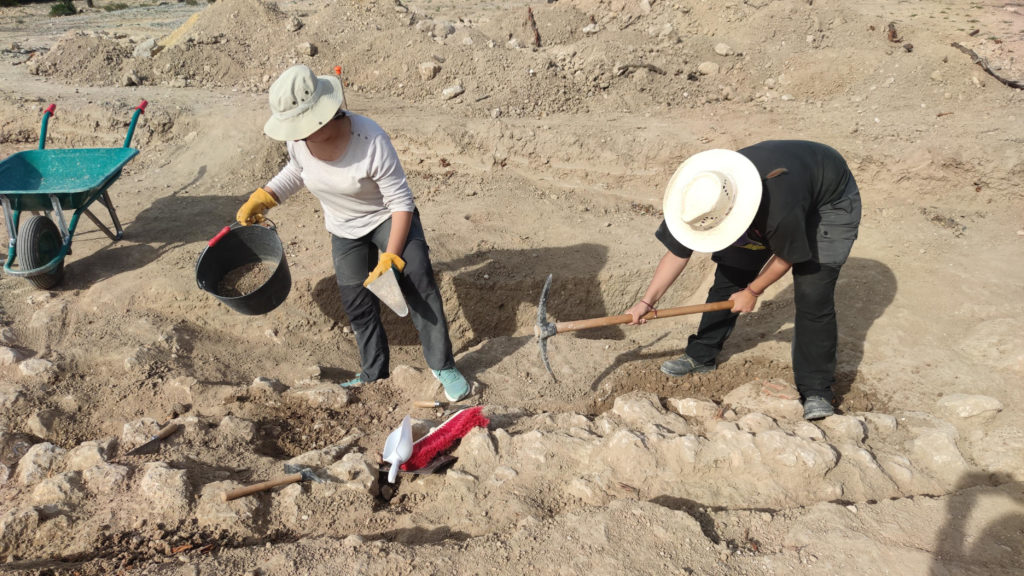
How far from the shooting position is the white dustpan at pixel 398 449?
2.42 m

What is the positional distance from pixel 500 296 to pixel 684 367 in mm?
1554

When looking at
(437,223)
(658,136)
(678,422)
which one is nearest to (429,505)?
(678,422)

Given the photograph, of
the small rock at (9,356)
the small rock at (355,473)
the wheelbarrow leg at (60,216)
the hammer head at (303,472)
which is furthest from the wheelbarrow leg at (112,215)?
the small rock at (355,473)

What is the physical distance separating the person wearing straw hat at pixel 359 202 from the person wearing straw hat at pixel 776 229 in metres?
1.11

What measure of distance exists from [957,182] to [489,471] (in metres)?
Answer: 5.10

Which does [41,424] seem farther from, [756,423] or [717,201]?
[756,423]

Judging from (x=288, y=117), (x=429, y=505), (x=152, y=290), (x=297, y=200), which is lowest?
(x=297, y=200)

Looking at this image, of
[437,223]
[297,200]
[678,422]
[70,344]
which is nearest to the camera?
[678,422]

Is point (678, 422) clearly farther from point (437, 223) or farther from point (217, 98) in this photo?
point (217, 98)

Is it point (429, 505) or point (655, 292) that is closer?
point (429, 505)

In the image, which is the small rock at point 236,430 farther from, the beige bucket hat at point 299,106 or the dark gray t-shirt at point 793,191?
the dark gray t-shirt at point 793,191

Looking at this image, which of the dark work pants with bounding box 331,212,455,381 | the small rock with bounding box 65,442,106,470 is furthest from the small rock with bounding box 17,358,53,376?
the dark work pants with bounding box 331,212,455,381

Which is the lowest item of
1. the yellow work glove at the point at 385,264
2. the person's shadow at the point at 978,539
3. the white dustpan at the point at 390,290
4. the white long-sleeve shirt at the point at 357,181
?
the person's shadow at the point at 978,539

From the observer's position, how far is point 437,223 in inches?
198
